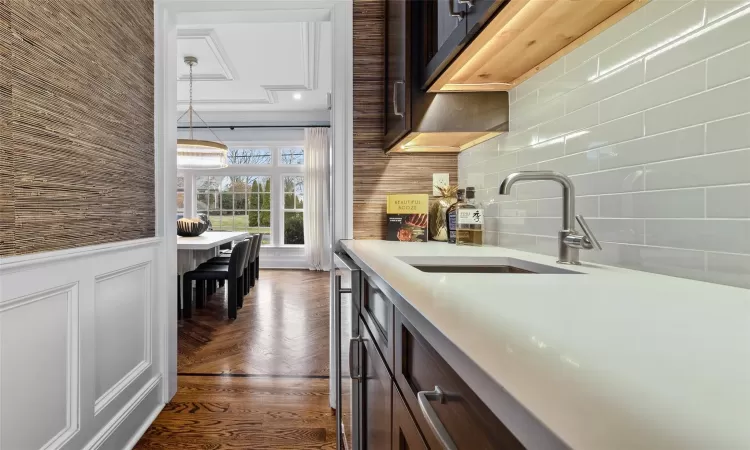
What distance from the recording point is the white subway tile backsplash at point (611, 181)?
899 mm

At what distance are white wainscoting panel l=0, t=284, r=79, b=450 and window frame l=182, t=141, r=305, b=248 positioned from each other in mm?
5872

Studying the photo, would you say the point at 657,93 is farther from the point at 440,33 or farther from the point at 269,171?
the point at 269,171

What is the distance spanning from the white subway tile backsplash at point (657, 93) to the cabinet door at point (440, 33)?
1.32 feet

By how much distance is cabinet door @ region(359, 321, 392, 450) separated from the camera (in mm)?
814

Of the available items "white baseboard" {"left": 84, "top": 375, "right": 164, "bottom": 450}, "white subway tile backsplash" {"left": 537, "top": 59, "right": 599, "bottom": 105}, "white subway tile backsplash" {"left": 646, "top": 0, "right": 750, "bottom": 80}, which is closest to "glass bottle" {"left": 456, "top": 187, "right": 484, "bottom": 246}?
"white subway tile backsplash" {"left": 537, "top": 59, "right": 599, "bottom": 105}

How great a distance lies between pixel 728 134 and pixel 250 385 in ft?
7.91

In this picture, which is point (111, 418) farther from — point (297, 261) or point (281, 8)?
point (297, 261)

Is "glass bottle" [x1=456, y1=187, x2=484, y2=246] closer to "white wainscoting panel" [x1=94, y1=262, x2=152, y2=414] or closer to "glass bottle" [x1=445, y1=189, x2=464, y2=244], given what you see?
"glass bottle" [x1=445, y1=189, x2=464, y2=244]

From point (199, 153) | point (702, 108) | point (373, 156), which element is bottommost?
point (702, 108)

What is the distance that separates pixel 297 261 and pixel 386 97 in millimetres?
5552

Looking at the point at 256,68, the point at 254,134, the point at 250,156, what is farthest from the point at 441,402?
the point at 250,156

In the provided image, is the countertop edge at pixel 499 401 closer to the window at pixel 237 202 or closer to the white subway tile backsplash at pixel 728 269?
the white subway tile backsplash at pixel 728 269

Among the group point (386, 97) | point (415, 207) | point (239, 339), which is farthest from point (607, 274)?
point (239, 339)

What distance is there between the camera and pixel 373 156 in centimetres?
206
